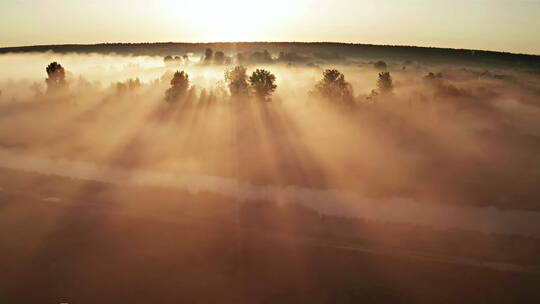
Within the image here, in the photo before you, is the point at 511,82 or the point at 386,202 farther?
the point at 511,82

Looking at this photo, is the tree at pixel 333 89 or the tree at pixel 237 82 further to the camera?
the tree at pixel 237 82

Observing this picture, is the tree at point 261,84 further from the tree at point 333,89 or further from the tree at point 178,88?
the tree at point 178,88

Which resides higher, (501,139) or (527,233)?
(501,139)

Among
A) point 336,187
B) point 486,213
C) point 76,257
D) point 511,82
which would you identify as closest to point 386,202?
point 336,187

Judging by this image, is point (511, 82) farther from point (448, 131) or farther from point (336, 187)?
point (336, 187)

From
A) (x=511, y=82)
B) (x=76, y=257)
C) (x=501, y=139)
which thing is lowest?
(x=76, y=257)

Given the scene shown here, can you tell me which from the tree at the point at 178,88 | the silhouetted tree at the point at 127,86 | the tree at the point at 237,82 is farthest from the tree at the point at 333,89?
the silhouetted tree at the point at 127,86
